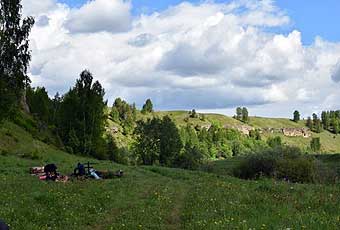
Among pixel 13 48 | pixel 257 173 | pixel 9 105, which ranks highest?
pixel 13 48

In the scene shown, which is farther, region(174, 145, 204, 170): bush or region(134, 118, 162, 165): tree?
region(134, 118, 162, 165): tree

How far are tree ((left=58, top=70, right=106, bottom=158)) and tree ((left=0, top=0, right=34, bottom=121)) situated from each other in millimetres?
46870

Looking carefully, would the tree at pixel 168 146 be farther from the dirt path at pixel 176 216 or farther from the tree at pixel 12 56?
the dirt path at pixel 176 216

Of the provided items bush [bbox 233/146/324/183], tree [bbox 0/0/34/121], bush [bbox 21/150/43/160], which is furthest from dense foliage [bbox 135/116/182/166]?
tree [bbox 0/0/34/121]

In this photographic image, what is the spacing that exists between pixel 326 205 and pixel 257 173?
41.0 m

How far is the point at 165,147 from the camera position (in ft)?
416

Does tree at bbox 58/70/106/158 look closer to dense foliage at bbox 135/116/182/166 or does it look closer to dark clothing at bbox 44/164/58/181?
dense foliage at bbox 135/116/182/166

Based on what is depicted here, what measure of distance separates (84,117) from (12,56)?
50.0m

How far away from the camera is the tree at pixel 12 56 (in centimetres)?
4738

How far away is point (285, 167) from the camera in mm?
57812

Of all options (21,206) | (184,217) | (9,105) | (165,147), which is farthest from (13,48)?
(165,147)

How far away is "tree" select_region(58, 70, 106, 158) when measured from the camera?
96562mm

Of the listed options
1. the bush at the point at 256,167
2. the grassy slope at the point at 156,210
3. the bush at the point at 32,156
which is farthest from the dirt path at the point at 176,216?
the bush at the point at 32,156

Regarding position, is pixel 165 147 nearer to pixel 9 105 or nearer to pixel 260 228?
pixel 9 105
